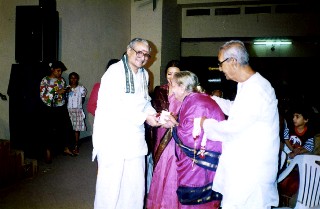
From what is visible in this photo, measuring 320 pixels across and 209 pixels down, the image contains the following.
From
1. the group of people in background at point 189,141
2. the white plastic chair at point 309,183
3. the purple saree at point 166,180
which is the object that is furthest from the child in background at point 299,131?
the purple saree at point 166,180

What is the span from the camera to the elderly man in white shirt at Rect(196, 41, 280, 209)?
5.89 feet

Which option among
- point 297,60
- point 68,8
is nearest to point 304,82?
point 297,60

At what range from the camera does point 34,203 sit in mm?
3336

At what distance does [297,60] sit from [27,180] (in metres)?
8.57

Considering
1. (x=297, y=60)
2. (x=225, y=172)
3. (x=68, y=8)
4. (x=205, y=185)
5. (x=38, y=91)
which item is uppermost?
(x=68, y=8)

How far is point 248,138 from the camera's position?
1.82 m

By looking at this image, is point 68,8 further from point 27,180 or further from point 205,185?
point 205,185

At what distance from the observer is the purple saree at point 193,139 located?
2434 mm

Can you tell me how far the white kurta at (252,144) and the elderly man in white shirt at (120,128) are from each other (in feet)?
2.34

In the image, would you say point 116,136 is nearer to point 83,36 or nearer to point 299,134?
point 299,134

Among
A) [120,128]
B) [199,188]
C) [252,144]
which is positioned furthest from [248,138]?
[120,128]

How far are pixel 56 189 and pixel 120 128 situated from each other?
1.96m

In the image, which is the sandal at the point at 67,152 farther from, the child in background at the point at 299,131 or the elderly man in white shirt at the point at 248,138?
the elderly man in white shirt at the point at 248,138

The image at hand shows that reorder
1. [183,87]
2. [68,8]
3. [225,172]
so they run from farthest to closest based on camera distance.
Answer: [68,8]
[183,87]
[225,172]
